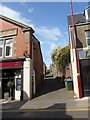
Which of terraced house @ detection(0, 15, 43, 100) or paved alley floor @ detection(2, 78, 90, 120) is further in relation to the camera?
terraced house @ detection(0, 15, 43, 100)

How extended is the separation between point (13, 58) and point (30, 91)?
3420 millimetres

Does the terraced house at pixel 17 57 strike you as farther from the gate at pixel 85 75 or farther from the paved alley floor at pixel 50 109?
the gate at pixel 85 75

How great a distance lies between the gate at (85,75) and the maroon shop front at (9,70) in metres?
5.38

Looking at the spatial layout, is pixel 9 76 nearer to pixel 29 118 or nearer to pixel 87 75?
pixel 87 75

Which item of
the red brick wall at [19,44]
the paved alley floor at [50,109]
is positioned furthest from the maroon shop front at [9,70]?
the paved alley floor at [50,109]

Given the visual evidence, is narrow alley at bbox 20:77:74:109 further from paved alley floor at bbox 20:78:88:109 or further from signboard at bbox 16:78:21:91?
signboard at bbox 16:78:21:91

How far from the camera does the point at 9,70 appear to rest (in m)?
19.2

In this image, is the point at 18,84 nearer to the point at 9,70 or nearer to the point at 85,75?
the point at 9,70

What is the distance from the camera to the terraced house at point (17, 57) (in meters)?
18.3

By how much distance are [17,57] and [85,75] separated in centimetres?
634

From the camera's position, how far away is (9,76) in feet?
63.0

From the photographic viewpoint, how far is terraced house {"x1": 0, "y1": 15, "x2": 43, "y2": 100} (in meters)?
18.3

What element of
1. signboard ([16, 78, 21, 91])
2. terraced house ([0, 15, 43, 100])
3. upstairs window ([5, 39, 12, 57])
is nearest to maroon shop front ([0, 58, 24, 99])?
terraced house ([0, 15, 43, 100])

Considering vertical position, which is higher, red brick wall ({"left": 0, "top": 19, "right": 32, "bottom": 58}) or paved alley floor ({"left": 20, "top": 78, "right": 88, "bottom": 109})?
red brick wall ({"left": 0, "top": 19, "right": 32, "bottom": 58})
